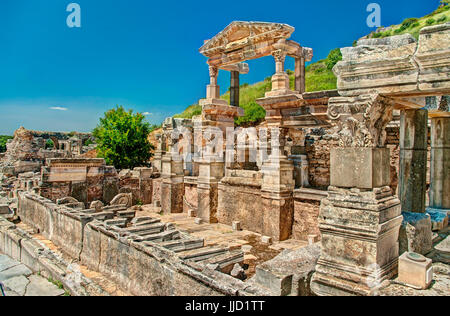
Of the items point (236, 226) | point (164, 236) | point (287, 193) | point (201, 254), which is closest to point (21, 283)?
point (201, 254)

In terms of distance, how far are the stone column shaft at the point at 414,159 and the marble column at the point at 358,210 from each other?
1266mm

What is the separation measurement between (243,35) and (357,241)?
382 inches

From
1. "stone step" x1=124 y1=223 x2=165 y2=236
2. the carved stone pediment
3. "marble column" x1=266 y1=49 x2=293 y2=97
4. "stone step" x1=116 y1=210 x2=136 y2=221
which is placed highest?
A: the carved stone pediment

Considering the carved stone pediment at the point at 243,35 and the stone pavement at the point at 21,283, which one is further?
the carved stone pediment at the point at 243,35

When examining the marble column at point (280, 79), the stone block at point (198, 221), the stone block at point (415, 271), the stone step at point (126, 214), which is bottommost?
the stone block at point (198, 221)

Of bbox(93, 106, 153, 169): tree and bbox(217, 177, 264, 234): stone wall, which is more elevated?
bbox(93, 106, 153, 169): tree

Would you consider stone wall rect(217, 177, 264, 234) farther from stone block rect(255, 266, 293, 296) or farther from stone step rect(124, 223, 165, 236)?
stone block rect(255, 266, 293, 296)

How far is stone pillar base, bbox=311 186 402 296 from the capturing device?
3.38 meters

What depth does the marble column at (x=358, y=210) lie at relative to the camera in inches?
134

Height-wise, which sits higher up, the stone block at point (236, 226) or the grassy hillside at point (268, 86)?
the grassy hillside at point (268, 86)

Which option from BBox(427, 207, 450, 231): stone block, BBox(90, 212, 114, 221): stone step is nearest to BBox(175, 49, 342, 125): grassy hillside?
BBox(90, 212, 114, 221): stone step

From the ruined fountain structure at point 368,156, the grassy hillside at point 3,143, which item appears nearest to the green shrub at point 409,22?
the ruined fountain structure at point 368,156

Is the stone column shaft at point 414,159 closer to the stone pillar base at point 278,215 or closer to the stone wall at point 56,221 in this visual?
the stone pillar base at point 278,215

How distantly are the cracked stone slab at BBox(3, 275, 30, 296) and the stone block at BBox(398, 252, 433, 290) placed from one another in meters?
4.02
